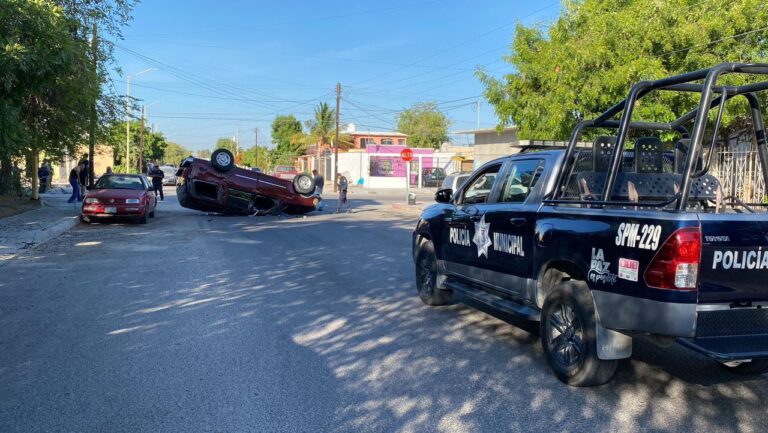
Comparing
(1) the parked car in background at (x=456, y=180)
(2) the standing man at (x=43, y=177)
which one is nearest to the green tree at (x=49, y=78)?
(2) the standing man at (x=43, y=177)

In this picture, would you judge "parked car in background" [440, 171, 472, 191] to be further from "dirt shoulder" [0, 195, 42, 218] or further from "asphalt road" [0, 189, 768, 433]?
"dirt shoulder" [0, 195, 42, 218]

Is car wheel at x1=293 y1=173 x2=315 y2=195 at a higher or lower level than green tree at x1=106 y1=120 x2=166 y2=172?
lower

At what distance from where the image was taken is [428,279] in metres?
8.29

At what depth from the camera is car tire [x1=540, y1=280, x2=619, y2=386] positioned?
5.03 m

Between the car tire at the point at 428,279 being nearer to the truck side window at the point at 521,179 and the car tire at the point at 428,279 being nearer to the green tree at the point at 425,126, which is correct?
the truck side window at the point at 521,179

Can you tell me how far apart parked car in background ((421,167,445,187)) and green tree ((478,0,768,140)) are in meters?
33.7

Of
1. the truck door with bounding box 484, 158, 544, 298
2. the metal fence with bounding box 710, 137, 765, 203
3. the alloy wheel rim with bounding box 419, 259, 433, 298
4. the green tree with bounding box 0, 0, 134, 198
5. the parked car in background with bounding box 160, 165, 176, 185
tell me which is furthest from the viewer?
the parked car in background with bounding box 160, 165, 176, 185

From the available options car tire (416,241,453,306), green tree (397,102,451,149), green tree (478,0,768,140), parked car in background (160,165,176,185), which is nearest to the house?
green tree (478,0,768,140)

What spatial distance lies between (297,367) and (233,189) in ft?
54.2

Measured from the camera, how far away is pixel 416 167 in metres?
55.0

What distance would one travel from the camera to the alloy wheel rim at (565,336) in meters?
5.19

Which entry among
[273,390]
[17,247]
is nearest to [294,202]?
[17,247]

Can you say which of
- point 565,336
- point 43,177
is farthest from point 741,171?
point 43,177

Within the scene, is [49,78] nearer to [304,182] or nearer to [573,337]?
[304,182]
